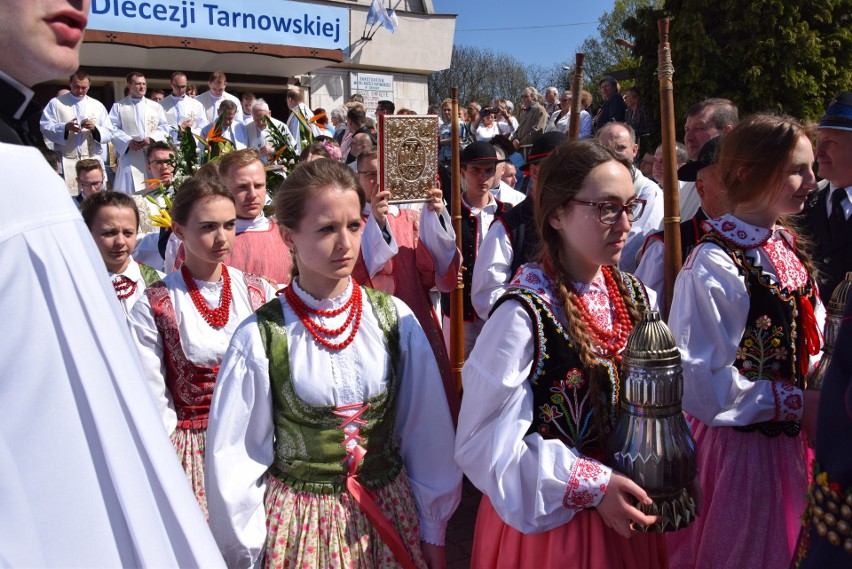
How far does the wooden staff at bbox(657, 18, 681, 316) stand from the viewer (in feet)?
8.63

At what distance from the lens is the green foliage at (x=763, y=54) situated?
40.3ft

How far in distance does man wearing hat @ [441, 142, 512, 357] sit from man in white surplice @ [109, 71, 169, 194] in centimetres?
823

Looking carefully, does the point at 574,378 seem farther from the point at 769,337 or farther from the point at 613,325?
the point at 769,337

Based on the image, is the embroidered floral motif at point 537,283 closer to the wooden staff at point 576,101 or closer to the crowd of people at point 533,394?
the crowd of people at point 533,394

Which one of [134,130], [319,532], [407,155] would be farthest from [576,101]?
[134,130]

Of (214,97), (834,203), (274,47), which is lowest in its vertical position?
(834,203)

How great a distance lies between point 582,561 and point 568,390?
0.47 m

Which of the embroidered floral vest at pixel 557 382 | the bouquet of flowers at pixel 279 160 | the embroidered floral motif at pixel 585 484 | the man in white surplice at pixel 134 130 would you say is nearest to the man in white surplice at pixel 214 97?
the man in white surplice at pixel 134 130

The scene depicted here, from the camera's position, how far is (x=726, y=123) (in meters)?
4.80

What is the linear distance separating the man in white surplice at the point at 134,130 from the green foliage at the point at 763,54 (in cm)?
810

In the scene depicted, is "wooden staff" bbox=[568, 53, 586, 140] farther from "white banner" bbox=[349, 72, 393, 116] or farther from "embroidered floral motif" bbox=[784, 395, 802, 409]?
"white banner" bbox=[349, 72, 393, 116]

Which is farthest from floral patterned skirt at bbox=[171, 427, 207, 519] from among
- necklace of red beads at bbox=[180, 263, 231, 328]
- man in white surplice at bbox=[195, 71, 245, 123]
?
man in white surplice at bbox=[195, 71, 245, 123]

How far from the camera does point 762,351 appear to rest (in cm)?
256

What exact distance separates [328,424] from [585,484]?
2.54 ft
